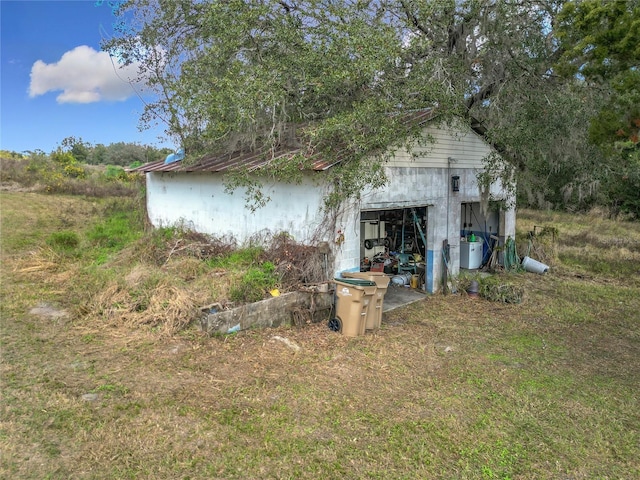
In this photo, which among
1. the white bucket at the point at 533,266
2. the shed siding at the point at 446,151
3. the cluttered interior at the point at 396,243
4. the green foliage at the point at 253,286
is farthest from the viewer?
the white bucket at the point at 533,266

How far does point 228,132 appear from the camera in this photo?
8633 mm

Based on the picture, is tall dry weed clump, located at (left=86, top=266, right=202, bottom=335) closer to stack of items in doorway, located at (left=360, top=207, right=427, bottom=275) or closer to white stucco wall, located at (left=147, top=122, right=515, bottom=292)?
white stucco wall, located at (left=147, top=122, right=515, bottom=292)

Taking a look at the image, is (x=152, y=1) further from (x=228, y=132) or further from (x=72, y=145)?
(x=72, y=145)

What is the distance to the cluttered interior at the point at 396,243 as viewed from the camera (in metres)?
10.5

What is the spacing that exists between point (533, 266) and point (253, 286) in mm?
8511

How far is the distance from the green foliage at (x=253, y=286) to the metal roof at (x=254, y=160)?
191cm

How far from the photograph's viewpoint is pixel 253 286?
701cm

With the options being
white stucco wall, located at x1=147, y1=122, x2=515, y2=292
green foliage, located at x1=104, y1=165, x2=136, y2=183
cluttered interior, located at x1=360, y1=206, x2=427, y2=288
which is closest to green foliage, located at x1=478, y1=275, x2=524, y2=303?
white stucco wall, located at x1=147, y1=122, x2=515, y2=292

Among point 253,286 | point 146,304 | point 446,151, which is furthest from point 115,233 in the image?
point 446,151

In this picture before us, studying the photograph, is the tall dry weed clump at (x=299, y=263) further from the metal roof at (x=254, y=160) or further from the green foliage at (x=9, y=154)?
the green foliage at (x=9, y=154)

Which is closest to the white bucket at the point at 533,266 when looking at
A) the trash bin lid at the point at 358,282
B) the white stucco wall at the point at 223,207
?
the trash bin lid at the point at 358,282

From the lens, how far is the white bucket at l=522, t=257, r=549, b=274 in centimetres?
1183

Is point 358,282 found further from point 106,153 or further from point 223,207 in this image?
point 106,153

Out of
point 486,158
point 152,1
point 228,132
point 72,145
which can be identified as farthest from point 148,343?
point 72,145
